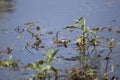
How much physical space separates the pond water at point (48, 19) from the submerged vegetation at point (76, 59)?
0.04 metres

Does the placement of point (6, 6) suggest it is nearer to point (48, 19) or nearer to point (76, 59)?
point (48, 19)

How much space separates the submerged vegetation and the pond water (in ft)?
0.15

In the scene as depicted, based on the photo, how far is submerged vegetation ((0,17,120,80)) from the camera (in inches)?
85.5

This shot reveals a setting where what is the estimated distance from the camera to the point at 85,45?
2.82 metres

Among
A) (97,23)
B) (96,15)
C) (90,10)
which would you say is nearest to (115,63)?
(97,23)

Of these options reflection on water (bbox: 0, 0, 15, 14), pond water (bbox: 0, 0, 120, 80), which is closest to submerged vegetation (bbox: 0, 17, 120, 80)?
pond water (bbox: 0, 0, 120, 80)

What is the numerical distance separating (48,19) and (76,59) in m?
1.45

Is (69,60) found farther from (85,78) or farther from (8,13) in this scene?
(8,13)

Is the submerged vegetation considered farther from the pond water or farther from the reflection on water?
the reflection on water

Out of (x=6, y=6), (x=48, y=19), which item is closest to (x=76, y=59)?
(x=48, y=19)

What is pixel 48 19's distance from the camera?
3.98 m

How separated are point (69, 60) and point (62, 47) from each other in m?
0.35

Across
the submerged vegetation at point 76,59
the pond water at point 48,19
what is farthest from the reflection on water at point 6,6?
the submerged vegetation at point 76,59

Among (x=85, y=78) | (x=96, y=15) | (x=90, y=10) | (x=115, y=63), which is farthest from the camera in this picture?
(x=90, y=10)
